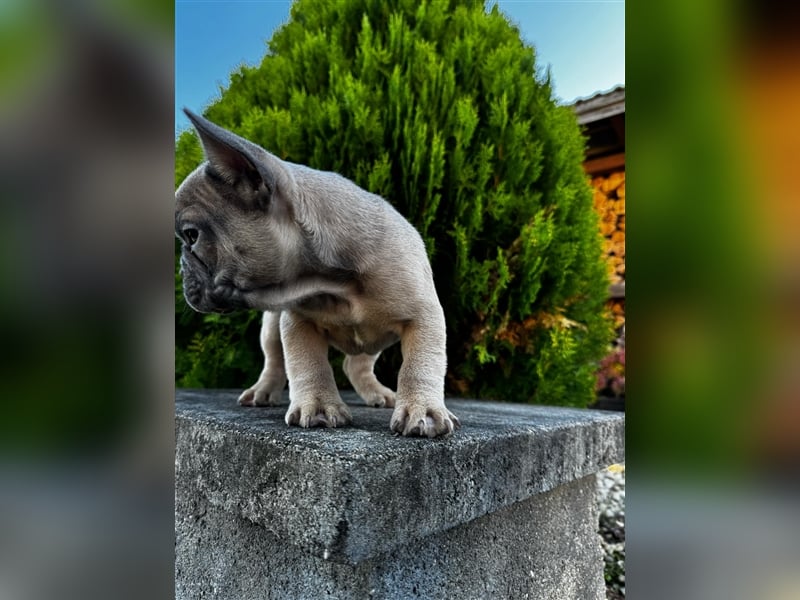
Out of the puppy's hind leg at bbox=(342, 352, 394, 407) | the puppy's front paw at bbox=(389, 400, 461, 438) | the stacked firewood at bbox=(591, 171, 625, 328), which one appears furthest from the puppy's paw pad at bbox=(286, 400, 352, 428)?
the stacked firewood at bbox=(591, 171, 625, 328)

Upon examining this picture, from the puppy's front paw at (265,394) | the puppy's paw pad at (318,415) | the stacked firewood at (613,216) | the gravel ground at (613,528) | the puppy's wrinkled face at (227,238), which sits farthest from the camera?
the stacked firewood at (613,216)

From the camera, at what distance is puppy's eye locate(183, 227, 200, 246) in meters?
1.12

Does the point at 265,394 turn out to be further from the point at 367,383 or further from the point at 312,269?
the point at 312,269

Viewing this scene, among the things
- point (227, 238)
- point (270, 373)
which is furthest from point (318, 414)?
point (270, 373)

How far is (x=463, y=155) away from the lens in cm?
209

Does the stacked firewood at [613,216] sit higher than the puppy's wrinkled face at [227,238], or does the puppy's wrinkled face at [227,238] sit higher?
the stacked firewood at [613,216]

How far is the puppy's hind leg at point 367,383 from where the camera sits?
177 centimetres

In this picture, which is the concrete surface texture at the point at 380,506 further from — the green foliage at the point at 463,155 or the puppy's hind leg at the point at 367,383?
the green foliage at the point at 463,155

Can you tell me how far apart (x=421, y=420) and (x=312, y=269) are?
438 mm

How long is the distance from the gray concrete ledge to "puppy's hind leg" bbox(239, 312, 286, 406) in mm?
159

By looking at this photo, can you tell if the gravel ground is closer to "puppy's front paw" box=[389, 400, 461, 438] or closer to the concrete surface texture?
the concrete surface texture

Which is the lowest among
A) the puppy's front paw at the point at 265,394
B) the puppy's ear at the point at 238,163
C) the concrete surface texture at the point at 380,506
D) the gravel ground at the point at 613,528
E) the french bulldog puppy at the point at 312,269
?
the gravel ground at the point at 613,528

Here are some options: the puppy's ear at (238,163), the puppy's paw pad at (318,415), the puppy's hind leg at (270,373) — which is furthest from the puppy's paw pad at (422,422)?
the puppy's hind leg at (270,373)
